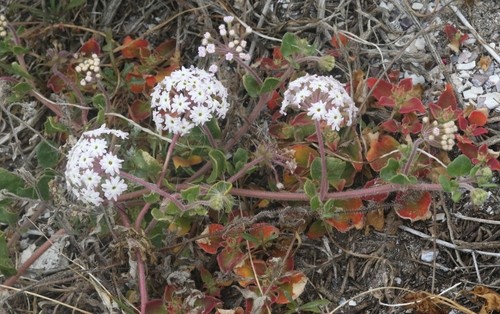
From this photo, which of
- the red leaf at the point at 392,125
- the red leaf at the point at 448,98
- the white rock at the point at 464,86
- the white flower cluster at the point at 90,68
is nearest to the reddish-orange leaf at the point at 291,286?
the red leaf at the point at 392,125

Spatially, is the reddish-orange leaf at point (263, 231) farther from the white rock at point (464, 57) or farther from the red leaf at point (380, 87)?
the white rock at point (464, 57)

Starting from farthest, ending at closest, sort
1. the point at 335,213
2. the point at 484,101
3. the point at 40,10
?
the point at 40,10 → the point at 484,101 → the point at 335,213

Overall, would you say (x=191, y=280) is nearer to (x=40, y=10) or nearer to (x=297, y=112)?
(x=297, y=112)

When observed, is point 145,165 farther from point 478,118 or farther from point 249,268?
point 478,118

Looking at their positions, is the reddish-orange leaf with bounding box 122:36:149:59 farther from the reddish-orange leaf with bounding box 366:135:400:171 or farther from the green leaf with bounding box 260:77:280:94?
the reddish-orange leaf with bounding box 366:135:400:171

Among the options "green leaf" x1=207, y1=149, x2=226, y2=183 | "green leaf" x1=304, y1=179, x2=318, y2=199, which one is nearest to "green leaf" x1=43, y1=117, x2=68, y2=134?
"green leaf" x1=207, y1=149, x2=226, y2=183

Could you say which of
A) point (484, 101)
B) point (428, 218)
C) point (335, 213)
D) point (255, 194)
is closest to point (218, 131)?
point (255, 194)

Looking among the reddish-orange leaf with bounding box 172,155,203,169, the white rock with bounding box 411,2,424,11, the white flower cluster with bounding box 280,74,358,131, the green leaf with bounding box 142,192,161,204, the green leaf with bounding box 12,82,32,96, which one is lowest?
the reddish-orange leaf with bounding box 172,155,203,169
